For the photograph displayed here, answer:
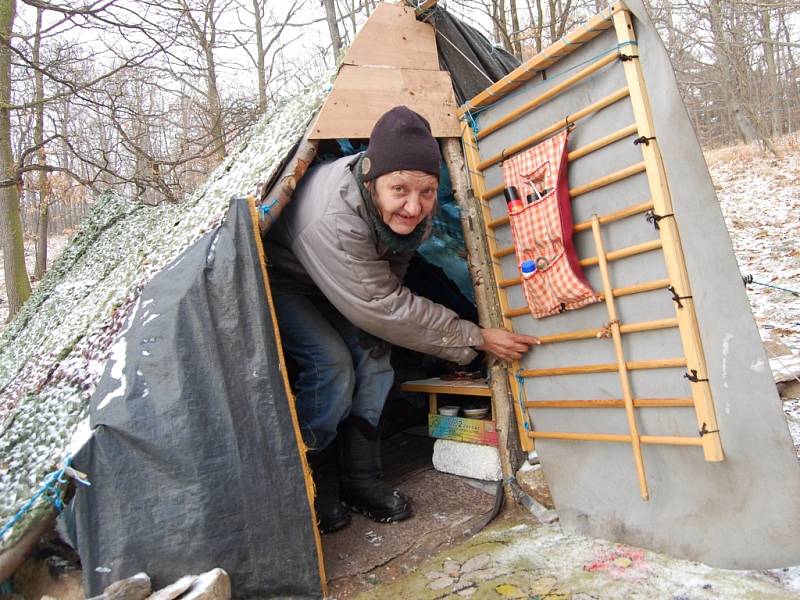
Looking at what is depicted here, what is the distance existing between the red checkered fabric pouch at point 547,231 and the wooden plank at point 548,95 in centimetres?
19

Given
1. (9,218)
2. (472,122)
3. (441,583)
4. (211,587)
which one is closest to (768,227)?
(472,122)

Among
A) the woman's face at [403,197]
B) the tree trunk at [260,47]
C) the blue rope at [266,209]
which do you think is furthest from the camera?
the tree trunk at [260,47]

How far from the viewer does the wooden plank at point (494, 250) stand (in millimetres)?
2667

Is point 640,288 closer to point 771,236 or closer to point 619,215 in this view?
point 619,215

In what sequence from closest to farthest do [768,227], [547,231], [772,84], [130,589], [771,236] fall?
[130,589]
[547,231]
[771,236]
[768,227]
[772,84]

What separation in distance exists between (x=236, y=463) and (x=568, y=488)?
135cm

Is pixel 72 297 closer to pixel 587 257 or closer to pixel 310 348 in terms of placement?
pixel 310 348

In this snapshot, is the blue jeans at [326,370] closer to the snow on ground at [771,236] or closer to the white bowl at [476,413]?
the white bowl at [476,413]

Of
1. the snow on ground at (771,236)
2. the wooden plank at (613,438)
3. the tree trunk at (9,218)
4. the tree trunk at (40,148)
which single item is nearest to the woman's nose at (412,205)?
the wooden plank at (613,438)

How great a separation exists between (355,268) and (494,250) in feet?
2.56

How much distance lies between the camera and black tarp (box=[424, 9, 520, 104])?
3.02 meters

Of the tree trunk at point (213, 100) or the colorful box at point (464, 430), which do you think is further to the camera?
the tree trunk at point (213, 100)

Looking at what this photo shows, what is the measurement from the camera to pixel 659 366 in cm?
201

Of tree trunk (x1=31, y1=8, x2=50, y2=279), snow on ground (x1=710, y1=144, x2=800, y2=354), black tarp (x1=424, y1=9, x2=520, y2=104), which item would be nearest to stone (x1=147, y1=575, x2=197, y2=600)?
black tarp (x1=424, y1=9, x2=520, y2=104)
